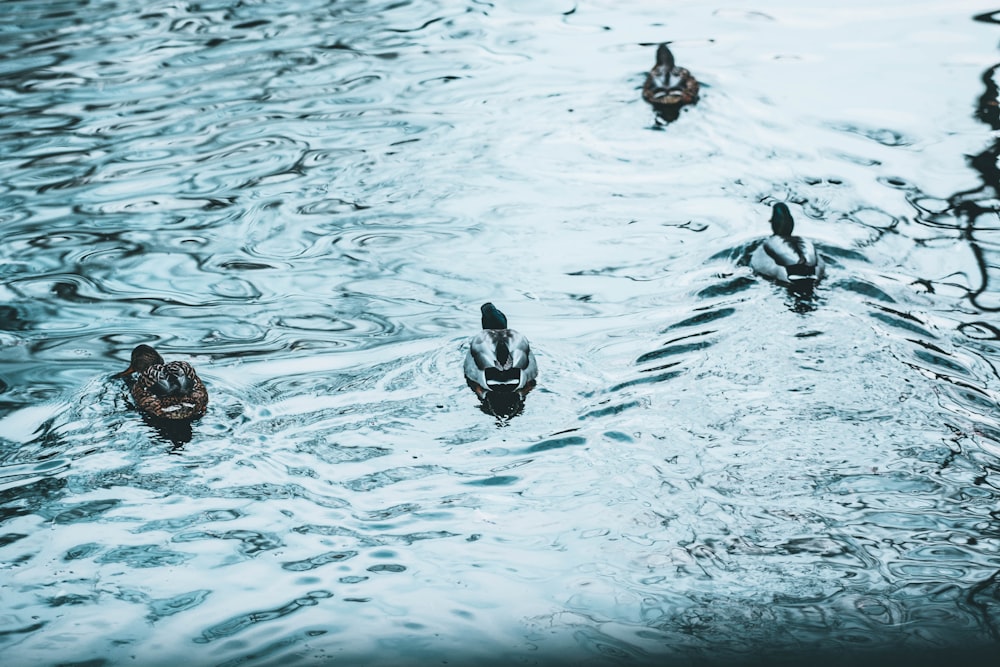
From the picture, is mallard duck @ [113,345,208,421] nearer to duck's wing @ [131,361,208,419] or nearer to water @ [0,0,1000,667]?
duck's wing @ [131,361,208,419]

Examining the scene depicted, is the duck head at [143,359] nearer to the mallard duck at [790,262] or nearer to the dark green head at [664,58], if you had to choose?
the mallard duck at [790,262]

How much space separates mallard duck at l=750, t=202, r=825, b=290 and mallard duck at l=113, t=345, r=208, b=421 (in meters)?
4.42

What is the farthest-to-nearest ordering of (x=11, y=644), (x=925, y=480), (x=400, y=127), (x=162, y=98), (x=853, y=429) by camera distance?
1. (x=162, y=98)
2. (x=400, y=127)
3. (x=853, y=429)
4. (x=925, y=480)
5. (x=11, y=644)

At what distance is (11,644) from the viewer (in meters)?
5.98

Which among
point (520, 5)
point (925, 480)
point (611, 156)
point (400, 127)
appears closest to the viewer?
point (925, 480)

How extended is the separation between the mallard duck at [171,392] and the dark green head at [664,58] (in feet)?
23.1

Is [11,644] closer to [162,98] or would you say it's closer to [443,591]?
[443,591]

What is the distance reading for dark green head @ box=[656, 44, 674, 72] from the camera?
12.8 metres

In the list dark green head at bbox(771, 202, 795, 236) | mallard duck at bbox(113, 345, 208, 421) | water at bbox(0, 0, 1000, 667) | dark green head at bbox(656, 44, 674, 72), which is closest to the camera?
water at bbox(0, 0, 1000, 667)

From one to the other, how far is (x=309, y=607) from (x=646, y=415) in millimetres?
2563

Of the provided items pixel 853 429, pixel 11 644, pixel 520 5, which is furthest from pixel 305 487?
pixel 520 5

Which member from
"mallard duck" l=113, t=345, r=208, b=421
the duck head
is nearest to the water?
"mallard duck" l=113, t=345, r=208, b=421

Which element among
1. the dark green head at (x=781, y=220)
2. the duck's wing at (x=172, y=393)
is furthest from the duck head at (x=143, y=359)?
the dark green head at (x=781, y=220)

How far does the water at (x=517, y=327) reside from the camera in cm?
605
